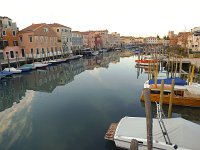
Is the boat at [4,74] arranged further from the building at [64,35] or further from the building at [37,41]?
the building at [64,35]

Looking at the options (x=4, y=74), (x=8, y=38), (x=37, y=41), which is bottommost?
(x=4, y=74)

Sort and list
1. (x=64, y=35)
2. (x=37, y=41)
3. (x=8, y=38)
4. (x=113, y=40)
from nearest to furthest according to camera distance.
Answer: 1. (x=8, y=38)
2. (x=37, y=41)
3. (x=64, y=35)
4. (x=113, y=40)

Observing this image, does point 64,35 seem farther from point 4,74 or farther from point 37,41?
point 4,74

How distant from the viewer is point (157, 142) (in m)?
9.50

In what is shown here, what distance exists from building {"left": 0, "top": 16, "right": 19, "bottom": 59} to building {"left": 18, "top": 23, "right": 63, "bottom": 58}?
197 centimetres

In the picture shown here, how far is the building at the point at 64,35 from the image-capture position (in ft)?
221

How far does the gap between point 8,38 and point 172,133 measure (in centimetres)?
4784

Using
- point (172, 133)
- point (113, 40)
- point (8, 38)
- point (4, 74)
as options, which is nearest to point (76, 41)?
point (8, 38)

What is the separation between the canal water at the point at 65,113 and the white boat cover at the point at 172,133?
193 centimetres

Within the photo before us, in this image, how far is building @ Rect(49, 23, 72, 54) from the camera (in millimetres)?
67250

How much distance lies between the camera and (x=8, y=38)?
156 feet

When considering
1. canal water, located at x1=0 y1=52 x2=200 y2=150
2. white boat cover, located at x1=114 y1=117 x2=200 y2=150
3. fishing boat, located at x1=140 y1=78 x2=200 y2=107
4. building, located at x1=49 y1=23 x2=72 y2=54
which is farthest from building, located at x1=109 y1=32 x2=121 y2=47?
white boat cover, located at x1=114 y1=117 x2=200 y2=150

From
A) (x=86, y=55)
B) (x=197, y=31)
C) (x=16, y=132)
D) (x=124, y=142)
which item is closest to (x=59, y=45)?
(x=86, y=55)

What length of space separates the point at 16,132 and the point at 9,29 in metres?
40.1
